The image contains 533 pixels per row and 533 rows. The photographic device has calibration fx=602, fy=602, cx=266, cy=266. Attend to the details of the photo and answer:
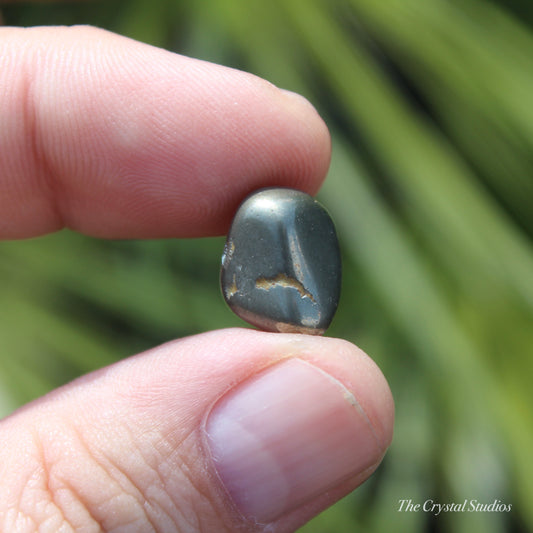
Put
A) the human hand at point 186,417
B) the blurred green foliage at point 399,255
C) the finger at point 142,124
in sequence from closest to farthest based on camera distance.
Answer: the human hand at point 186,417 < the finger at point 142,124 < the blurred green foliage at point 399,255

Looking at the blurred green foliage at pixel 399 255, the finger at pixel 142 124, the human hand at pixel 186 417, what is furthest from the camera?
the blurred green foliage at pixel 399 255

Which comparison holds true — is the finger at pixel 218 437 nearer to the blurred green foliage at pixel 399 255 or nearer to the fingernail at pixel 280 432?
the fingernail at pixel 280 432

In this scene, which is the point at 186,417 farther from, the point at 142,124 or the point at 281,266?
the point at 142,124

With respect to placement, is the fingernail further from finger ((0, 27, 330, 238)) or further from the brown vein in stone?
finger ((0, 27, 330, 238))

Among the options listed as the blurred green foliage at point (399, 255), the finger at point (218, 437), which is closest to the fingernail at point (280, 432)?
the finger at point (218, 437)

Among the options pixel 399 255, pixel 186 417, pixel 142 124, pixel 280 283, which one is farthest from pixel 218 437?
pixel 399 255

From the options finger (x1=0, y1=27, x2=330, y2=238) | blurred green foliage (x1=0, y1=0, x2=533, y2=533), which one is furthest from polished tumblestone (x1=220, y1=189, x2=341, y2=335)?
blurred green foliage (x1=0, y1=0, x2=533, y2=533)
